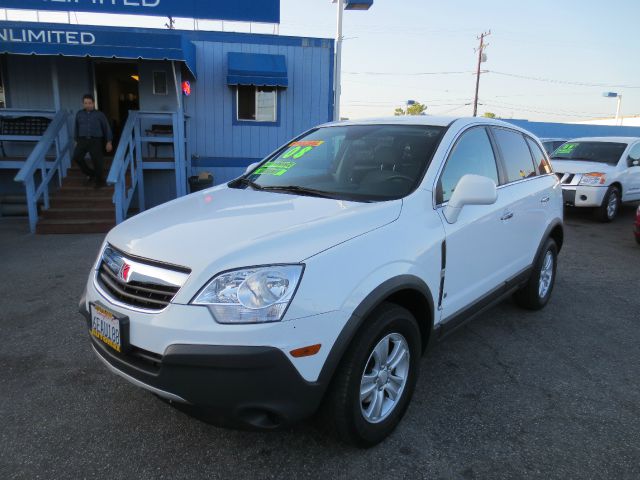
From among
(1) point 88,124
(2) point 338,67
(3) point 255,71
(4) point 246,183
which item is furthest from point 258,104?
(4) point 246,183

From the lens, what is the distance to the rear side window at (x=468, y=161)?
3.07m

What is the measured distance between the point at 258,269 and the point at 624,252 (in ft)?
23.9

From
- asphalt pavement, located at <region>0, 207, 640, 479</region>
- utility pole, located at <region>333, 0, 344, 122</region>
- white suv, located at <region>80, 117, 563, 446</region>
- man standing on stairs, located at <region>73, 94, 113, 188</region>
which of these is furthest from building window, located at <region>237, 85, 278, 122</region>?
white suv, located at <region>80, 117, 563, 446</region>

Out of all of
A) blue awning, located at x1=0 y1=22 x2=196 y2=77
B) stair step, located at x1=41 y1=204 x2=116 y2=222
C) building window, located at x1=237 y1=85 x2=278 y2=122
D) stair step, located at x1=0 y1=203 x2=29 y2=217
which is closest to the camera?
stair step, located at x1=41 y1=204 x2=116 y2=222

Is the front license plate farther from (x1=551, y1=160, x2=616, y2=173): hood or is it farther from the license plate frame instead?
(x1=551, y1=160, x2=616, y2=173): hood

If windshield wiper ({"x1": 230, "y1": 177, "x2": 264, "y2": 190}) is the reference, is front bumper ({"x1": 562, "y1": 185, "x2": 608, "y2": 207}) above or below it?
below

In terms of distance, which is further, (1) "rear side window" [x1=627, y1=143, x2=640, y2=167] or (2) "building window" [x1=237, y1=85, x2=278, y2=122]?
(2) "building window" [x1=237, y1=85, x2=278, y2=122]

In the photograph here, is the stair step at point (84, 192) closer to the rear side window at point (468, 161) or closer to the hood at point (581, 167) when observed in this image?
the rear side window at point (468, 161)

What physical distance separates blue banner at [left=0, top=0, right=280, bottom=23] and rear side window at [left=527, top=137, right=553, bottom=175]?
8518 mm

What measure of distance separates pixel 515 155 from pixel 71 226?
6977 millimetres

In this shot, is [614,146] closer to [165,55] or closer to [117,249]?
[165,55]

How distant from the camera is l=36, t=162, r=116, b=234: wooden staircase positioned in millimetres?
8062

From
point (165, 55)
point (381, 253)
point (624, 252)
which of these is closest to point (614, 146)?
point (624, 252)

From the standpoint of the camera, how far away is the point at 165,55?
8.70 metres
